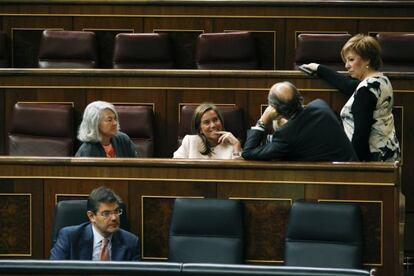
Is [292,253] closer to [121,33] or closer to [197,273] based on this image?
[197,273]

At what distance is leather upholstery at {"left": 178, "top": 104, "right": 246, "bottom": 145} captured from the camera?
9.04ft

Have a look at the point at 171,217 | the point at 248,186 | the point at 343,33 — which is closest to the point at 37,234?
the point at 171,217

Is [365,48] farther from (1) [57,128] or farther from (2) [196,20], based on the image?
(2) [196,20]

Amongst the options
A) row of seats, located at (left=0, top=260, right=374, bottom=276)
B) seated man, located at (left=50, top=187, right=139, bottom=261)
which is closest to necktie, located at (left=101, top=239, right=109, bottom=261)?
seated man, located at (left=50, top=187, right=139, bottom=261)

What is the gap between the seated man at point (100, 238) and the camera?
2.13 meters

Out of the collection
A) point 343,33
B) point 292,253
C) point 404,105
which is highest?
point 343,33

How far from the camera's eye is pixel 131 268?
119 cm

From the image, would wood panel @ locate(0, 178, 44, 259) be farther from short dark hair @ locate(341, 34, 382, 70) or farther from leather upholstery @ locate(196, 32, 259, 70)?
leather upholstery @ locate(196, 32, 259, 70)

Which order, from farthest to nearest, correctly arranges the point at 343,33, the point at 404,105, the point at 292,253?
the point at 343,33, the point at 404,105, the point at 292,253

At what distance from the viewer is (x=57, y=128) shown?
9.40ft

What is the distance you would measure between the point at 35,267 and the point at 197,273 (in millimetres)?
191

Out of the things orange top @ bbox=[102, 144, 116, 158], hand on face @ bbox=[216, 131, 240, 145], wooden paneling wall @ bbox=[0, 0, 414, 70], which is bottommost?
orange top @ bbox=[102, 144, 116, 158]

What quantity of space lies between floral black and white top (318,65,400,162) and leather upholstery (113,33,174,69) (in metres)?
0.97

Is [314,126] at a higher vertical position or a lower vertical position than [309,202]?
higher
